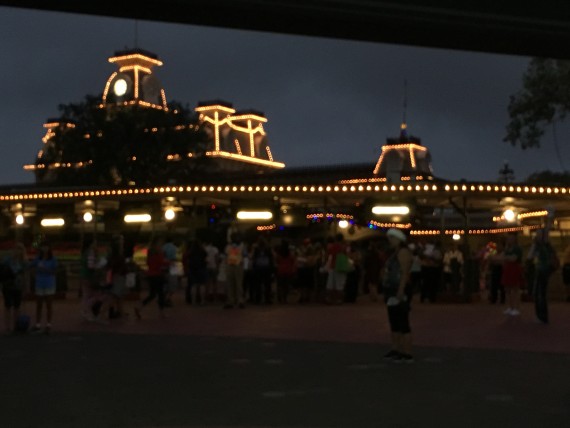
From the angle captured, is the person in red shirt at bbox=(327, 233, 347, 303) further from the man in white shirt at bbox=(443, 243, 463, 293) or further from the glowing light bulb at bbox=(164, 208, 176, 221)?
the glowing light bulb at bbox=(164, 208, 176, 221)

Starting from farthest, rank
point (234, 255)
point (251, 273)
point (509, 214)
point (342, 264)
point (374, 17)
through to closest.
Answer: point (509, 214)
point (251, 273)
point (342, 264)
point (234, 255)
point (374, 17)

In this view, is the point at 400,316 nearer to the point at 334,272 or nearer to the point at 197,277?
the point at 197,277

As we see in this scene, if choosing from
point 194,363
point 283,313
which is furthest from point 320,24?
point 283,313

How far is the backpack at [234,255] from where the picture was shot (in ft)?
80.7

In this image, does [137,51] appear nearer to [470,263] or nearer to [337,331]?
[470,263]

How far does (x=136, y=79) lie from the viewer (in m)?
95.6

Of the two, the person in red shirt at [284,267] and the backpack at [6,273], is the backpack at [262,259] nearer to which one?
the person in red shirt at [284,267]

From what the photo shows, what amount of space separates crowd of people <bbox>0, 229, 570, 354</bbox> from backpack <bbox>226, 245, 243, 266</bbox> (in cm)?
2

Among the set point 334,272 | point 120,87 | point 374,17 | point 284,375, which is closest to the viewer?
point 374,17

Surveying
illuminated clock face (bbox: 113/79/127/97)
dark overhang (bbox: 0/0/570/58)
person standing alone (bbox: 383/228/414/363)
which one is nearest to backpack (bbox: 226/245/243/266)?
person standing alone (bbox: 383/228/414/363)

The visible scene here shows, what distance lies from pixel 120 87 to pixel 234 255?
7401 centimetres

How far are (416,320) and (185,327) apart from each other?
4525 millimetres

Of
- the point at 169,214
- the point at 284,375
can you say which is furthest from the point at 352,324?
the point at 169,214

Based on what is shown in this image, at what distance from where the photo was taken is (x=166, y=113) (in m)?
60.4
